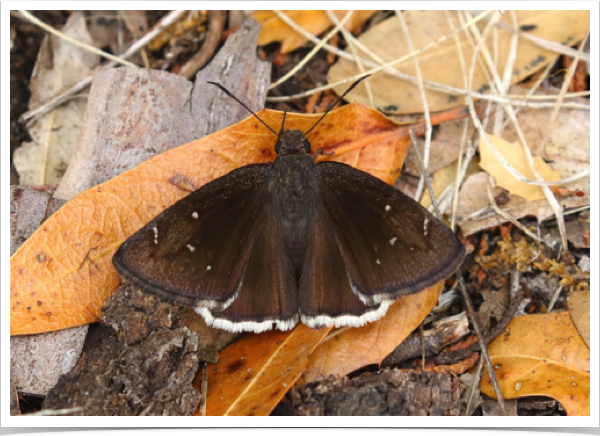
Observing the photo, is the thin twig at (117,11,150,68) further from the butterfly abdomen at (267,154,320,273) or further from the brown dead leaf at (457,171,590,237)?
the brown dead leaf at (457,171,590,237)

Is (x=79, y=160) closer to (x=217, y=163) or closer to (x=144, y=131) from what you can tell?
(x=144, y=131)

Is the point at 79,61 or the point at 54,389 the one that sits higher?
the point at 79,61

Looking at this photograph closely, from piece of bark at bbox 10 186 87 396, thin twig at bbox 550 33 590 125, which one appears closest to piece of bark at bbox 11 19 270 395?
piece of bark at bbox 10 186 87 396

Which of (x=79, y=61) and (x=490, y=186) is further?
(x=79, y=61)

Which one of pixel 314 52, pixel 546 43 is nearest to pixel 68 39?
pixel 314 52

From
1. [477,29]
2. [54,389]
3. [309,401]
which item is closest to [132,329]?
[54,389]

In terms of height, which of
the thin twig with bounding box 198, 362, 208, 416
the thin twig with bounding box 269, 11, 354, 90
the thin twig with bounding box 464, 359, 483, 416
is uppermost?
the thin twig with bounding box 269, 11, 354, 90

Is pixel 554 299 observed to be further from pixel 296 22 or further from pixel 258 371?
pixel 296 22
